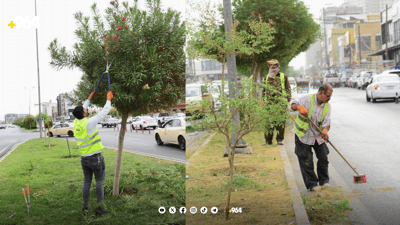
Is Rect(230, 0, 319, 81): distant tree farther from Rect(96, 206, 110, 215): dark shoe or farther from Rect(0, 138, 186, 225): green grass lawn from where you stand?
Rect(96, 206, 110, 215): dark shoe

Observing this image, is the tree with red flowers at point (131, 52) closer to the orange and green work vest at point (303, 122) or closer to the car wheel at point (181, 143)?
the orange and green work vest at point (303, 122)

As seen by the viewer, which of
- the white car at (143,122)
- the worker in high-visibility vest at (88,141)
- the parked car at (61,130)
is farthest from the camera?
the white car at (143,122)

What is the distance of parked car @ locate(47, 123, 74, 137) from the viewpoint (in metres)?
5.37

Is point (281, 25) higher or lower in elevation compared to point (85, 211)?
higher

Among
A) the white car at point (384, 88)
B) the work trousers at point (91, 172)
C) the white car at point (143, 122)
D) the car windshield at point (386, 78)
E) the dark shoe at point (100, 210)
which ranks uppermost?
the car windshield at point (386, 78)

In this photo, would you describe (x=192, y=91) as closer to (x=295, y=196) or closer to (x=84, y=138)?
(x=84, y=138)

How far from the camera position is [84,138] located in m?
4.62

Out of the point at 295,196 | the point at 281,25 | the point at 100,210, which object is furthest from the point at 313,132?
the point at 281,25

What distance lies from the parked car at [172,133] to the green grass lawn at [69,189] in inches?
23.2

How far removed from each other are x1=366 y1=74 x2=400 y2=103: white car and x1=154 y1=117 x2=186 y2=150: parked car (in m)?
4.94

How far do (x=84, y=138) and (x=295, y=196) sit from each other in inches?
93.7

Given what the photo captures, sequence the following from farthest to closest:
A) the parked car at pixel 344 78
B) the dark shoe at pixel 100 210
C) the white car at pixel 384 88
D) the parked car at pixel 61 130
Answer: the white car at pixel 384 88
the parked car at pixel 344 78
the parked car at pixel 61 130
the dark shoe at pixel 100 210

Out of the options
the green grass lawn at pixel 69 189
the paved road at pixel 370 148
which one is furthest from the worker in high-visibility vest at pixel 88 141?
the paved road at pixel 370 148

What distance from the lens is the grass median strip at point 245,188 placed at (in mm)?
4312
